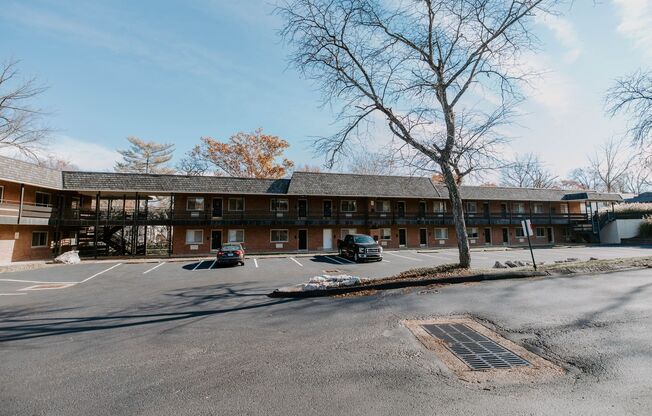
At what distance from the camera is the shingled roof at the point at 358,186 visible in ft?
97.3

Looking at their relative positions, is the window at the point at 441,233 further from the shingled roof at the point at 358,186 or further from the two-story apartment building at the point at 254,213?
the shingled roof at the point at 358,186

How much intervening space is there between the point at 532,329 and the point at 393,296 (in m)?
3.66

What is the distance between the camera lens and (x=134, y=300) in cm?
998

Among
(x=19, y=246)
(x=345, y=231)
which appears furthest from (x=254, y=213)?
(x=19, y=246)

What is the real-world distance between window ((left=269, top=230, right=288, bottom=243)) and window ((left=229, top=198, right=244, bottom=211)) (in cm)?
388

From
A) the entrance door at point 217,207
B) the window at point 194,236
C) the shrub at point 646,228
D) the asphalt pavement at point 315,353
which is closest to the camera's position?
the asphalt pavement at point 315,353

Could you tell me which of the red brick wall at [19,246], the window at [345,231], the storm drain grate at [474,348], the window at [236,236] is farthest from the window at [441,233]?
the red brick wall at [19,246]

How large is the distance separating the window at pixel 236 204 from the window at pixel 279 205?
2.91m

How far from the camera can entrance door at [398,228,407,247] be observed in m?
33.0

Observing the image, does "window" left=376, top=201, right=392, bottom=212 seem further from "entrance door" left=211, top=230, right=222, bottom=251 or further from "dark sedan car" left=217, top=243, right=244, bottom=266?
"dark sedan car" left=217, top=243, right=244, bottom=266

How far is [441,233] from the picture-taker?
34.8 meters

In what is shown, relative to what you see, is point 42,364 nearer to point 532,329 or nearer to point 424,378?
point 424,378

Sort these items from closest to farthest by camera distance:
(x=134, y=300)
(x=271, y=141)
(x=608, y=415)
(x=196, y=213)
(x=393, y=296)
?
(x=608, y=415), (x=393, y=296), (x=134, y=300), (x=196, y=213), (x=271, y=141)

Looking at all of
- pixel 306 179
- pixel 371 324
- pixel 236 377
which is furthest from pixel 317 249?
pixel 236 377
